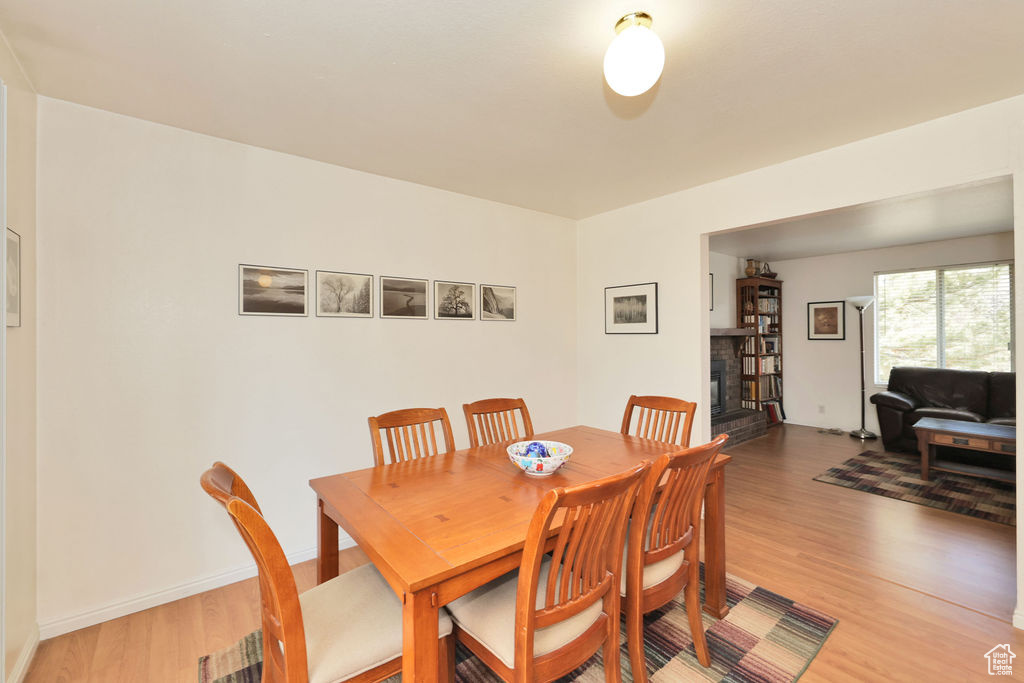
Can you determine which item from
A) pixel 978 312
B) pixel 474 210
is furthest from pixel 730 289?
pixel 474 210

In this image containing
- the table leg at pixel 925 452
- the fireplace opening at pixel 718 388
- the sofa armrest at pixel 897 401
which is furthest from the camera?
the fireplace opening at pixel 718 388

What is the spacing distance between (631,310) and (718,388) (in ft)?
8.89

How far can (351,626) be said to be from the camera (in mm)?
1333

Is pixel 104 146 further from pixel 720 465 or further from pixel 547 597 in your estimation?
pixel 720 465

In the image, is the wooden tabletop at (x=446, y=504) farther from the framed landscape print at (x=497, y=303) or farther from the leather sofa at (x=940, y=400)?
the leather sofa at (x=940, y=400)

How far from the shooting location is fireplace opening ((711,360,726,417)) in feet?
18.6

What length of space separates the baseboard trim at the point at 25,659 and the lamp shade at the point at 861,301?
7.50 meters

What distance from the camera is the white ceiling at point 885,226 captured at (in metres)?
3.58

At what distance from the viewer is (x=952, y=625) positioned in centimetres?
206

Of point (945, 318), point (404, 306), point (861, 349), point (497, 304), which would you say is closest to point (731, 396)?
point (861, 349)

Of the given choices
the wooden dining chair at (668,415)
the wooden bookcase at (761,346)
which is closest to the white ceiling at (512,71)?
the wooden dining chair at (668,415)

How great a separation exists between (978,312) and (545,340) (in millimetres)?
5009

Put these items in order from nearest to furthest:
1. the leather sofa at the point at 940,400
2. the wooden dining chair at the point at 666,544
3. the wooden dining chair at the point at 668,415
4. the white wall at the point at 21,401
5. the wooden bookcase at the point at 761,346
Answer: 1. the wooden dining chair at the point at 666,544
2. the white wall at the point at 21,401
3. the wooden dining chair at the point at 668,415
4. the leather sofa at the point at 940,400
5. the wooden bookcase at the point at 761,346

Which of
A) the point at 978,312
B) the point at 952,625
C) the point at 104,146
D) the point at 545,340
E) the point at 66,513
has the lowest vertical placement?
the point at 952,625
